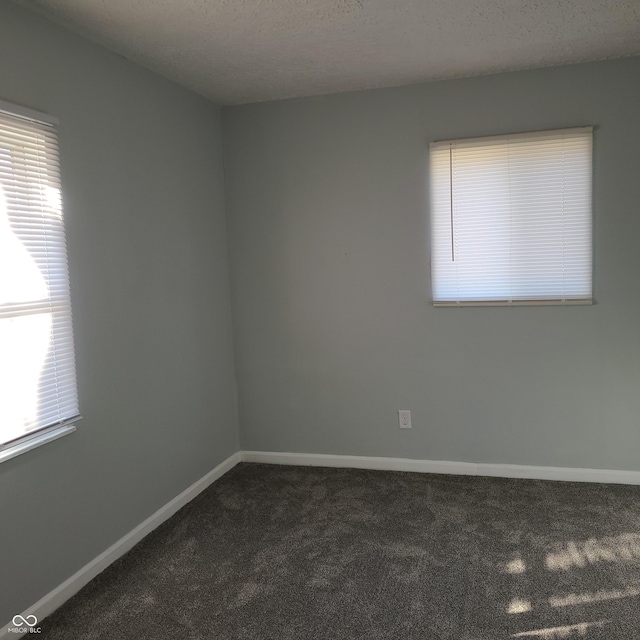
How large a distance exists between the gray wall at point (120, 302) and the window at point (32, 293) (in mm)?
75

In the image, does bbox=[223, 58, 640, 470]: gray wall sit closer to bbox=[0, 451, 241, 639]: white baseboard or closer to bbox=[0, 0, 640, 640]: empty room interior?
bbox=[0, 0, 640, 640]: empty room interior

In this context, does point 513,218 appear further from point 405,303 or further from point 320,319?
point 320,319

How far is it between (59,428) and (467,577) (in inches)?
73.7

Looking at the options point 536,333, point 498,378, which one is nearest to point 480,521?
point 498,378

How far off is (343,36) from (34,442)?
2.28m

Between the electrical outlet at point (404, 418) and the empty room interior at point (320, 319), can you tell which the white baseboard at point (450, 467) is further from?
the electrical outlet at point (404, 418)

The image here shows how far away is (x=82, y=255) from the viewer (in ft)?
8.30

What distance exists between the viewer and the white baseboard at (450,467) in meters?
3.35

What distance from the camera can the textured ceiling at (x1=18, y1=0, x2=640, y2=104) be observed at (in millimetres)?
2354

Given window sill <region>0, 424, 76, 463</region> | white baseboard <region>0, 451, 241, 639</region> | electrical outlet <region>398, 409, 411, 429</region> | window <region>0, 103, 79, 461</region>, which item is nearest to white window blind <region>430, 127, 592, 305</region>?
electrical outlet <region>398, 409, 411, 429</region>

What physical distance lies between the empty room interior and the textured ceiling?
0.8 inches

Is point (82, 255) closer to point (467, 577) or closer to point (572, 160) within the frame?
point (467, 577)

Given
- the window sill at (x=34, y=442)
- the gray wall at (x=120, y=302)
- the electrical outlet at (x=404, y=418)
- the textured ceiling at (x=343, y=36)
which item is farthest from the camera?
the electrical outlet at (x=404, y=418)

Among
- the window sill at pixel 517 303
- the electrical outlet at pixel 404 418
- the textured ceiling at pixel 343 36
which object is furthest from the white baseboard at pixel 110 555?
the textured ceiling at pixel 343 36
